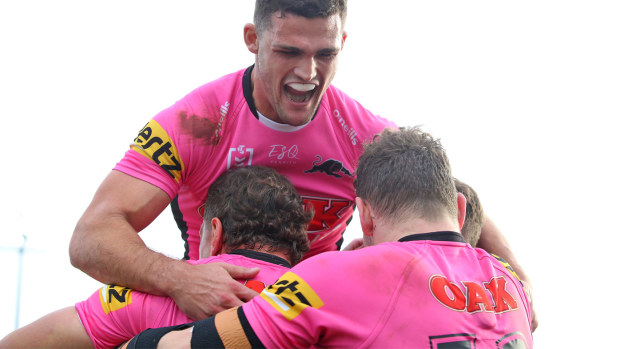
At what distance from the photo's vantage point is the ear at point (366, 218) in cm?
230

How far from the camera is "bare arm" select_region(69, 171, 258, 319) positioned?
241 cm

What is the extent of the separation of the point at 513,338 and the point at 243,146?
6.31 feet

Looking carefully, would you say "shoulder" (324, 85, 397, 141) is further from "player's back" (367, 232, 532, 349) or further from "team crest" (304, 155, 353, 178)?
"player's back" (367, 232, 532, 349)

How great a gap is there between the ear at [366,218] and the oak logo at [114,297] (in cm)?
104

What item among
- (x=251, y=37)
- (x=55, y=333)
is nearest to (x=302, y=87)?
(x=251, y=37)

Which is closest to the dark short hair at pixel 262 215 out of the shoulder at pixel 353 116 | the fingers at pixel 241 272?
the fingers at pixel 241 272

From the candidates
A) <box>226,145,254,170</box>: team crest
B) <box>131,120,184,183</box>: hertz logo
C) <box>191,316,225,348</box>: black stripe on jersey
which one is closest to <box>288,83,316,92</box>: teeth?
<box>226,145,254,170</box>: team crest

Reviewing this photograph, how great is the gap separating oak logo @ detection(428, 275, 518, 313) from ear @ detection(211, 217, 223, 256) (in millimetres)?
1152

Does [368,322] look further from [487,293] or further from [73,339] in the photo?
[73,339]

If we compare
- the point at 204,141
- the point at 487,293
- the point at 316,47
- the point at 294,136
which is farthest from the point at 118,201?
the point at 487,293

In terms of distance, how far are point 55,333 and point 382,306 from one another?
4.92ft

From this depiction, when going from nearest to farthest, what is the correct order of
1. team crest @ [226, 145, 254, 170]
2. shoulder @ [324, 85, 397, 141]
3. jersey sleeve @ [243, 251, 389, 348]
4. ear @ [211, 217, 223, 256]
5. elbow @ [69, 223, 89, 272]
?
jersey sleeve @ [243, 251, 389, 348]
ear @ [211, 217, 223, 256]
elbow @ [69, 223, 89, 272]
team crest @ [226, 145, 254, 170]
shoulder @ [324, 85, 397, 141]

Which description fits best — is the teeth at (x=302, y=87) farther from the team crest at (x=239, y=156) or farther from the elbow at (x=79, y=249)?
the elbow at (x=79, y=249)

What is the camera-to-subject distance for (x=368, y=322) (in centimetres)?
183
